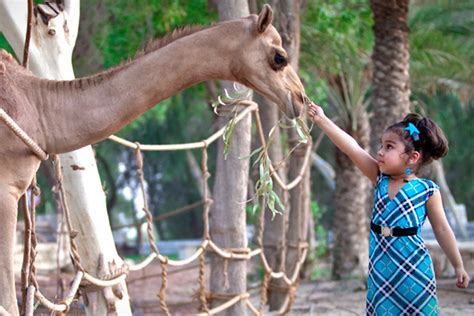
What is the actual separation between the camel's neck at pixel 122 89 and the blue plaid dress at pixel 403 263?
1041 millimetres

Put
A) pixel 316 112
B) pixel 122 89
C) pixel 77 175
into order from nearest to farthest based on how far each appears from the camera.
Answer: pixel 122 89 → pixel 316 112 → pixel 77 175

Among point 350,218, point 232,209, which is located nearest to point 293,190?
point 232,209

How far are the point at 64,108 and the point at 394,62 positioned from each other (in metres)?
7.55

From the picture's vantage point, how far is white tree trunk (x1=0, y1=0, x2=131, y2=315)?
5.29m

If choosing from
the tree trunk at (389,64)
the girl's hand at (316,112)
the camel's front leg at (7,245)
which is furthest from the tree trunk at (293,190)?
the camel's front leg at (7,245)

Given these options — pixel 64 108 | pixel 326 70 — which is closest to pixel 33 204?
pixel 64 108

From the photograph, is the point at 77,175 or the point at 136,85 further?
the point at 77,175

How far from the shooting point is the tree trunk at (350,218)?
40.9ft

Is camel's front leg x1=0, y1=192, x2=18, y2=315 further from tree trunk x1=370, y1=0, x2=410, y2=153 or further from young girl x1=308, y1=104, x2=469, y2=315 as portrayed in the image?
tree trunk x1=370, y1=0, x2=410, y2=153

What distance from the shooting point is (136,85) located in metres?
3.95

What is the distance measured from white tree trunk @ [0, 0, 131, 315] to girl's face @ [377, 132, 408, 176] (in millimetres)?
2024

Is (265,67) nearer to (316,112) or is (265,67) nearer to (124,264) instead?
(316,112)

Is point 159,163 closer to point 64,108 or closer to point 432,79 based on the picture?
point 432,79

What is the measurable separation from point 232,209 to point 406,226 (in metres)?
2.48
